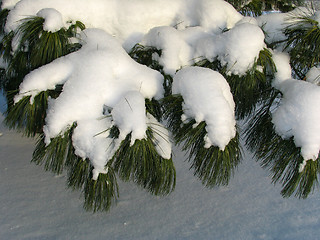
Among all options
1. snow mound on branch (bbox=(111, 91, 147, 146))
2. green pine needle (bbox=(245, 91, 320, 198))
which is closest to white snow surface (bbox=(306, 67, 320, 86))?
green pine needle (bbox=(245, 91, 320, 198))

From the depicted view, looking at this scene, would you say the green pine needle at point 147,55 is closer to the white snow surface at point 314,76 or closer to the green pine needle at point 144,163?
the green pine needle at point 144,163

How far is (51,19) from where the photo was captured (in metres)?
0.86

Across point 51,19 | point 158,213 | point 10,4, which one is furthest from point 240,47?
point 158,213

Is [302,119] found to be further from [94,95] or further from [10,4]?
[10,4]

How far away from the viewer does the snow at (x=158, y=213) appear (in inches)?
57.0

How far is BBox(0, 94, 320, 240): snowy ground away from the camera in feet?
4.75

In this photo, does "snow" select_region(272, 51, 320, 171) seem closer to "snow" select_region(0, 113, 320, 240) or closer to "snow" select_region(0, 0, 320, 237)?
"snow" select_region(0, 0, 320, 237)

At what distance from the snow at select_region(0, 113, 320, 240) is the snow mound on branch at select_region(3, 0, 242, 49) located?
2.91ft

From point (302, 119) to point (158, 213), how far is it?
1.03m

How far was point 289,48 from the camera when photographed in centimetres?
103

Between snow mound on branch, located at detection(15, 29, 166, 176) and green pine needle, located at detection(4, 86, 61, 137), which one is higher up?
snow mound on branch, located at detection(15, 29, 166, 176)

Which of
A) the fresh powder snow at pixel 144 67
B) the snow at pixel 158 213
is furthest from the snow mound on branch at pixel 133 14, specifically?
the snow at pixel 158 213

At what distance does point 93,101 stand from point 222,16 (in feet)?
1.85

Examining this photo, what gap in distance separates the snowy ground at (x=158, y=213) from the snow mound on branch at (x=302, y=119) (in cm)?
83
